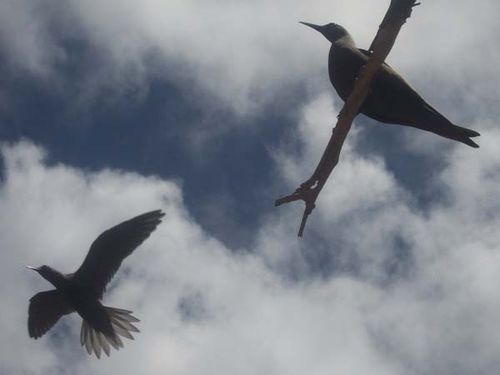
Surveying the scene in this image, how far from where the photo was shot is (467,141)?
5055 millimetres

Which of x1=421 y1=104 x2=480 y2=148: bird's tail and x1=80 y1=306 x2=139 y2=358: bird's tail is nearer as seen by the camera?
x1=421 y1=104 x2=480 y2=148: bird's tail

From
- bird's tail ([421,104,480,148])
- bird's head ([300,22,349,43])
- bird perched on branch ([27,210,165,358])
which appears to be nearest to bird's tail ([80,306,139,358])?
bird perched on branch ([27,210,165,358])

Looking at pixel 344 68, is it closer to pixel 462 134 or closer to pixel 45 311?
pixel 462 134

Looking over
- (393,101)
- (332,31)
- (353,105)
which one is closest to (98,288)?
(332,31)

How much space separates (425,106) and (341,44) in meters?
1.30

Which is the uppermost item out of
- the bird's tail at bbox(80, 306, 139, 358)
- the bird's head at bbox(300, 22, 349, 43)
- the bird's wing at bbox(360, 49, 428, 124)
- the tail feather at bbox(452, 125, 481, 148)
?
the bird's head at bbox(300, 22, 349, 43)

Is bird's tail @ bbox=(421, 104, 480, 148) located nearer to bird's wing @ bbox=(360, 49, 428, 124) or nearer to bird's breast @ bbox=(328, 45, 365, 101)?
bird's wing @ bbox=(360, 49, 428, 124)

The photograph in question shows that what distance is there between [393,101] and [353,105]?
3.15ft

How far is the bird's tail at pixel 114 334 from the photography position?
877cm

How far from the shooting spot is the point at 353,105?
14.7ft

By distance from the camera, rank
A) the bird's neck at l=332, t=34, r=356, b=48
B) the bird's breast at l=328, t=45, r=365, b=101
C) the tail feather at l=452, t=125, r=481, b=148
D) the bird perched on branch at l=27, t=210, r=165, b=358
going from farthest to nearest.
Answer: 1. the bird perched on branch at l=27, t=210, r=165, b=358
2. the bird's neck at l=332, t=34, r=356, b=48
3. the bird's breast at l=328, t=45, r=365, b=101
4. the tail feather at l=452, t=125, r=481, b=148

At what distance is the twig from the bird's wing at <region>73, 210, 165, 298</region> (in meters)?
4.10

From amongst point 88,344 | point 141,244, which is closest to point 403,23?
point 141,244

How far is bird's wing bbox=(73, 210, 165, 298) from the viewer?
839 cm
